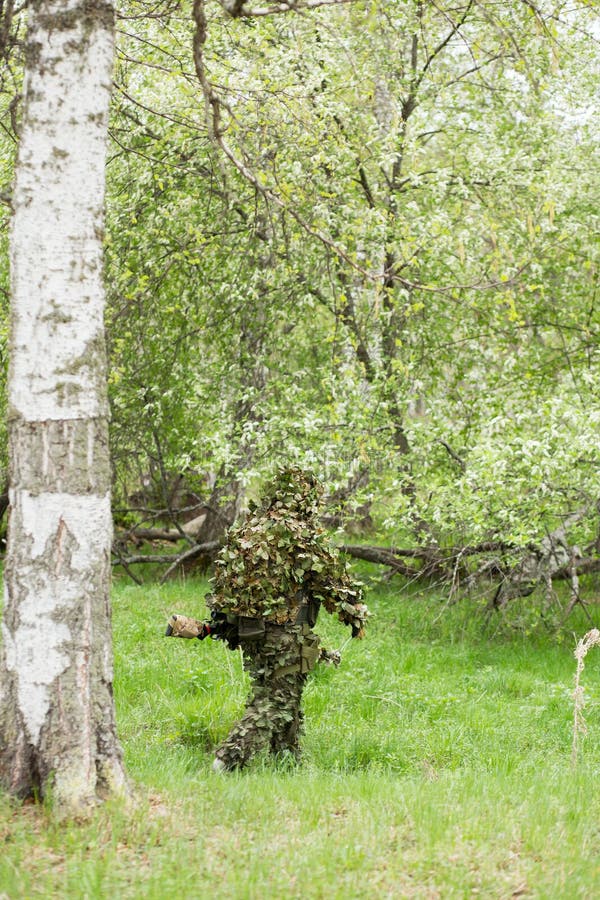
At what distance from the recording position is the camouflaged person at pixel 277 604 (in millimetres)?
6051

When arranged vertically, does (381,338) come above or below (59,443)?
above

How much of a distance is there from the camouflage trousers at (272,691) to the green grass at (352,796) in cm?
16

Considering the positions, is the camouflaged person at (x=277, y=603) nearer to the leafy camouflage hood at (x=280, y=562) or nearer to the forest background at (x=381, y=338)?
the leafy camouflage hood at (x=280, y=562)

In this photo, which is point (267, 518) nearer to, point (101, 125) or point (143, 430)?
point (101, 125)

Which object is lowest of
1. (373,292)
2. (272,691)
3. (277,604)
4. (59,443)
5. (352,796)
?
(352,796)

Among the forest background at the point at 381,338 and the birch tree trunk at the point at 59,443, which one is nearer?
the birch tree trunk at the point at 59,443

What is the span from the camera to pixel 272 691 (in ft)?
20.4

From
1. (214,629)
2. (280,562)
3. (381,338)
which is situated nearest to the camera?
(280,562)

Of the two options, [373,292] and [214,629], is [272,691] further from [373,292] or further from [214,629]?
[373,292]

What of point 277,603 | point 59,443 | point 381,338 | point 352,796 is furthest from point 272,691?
point 381,338

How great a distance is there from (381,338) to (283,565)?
6.31m

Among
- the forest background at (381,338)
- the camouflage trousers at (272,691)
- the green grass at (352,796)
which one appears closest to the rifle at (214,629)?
the camouflage trousers at (272,691)

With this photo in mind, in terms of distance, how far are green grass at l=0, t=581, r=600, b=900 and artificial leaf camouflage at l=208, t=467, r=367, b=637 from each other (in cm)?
102

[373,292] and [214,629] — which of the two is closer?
[214,629]
